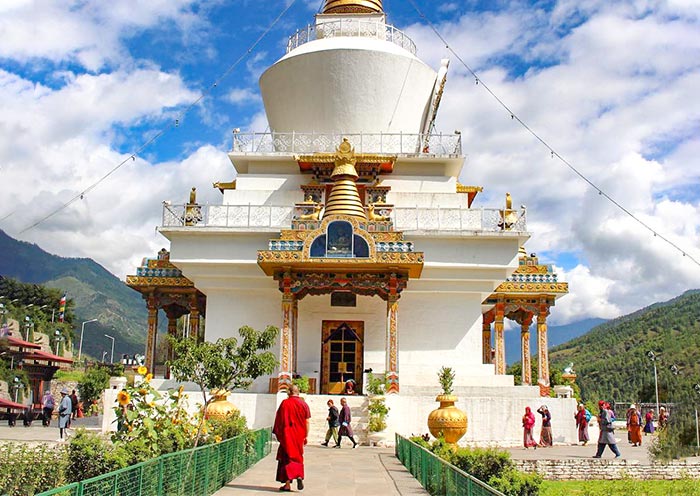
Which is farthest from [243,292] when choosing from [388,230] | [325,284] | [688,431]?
[688,431]

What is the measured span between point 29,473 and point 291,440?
3.66 m

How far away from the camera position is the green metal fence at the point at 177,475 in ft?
18.7

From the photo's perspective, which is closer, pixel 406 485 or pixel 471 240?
pixel 406 485

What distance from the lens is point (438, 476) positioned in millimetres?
8812

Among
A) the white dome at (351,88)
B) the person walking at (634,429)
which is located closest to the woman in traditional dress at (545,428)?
the person walking at (634,429)

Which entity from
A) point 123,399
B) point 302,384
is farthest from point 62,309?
point 123,399

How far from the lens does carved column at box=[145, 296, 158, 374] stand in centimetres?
2358

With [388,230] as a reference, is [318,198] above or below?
above

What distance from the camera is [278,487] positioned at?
985 cm

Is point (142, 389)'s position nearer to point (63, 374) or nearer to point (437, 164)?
point (437, 164)

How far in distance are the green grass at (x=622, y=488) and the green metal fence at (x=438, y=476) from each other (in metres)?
1.49

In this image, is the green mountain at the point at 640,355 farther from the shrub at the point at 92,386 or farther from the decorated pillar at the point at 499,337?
the shrub at the point at 92,386

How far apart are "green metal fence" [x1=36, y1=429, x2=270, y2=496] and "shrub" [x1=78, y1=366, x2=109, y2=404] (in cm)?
3546

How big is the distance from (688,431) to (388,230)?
12104 mm
